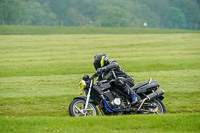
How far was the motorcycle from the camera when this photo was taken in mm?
11461

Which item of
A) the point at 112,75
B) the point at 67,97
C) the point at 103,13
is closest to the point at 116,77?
the point at 112,75

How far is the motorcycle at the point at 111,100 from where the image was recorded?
451 inches

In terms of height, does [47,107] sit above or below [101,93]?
below

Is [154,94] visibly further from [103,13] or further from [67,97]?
[103,13]

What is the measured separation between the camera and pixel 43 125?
10406 mm

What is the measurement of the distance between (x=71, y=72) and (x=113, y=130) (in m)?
16.0

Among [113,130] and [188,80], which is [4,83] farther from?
[113,130]

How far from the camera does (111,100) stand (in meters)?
11.8

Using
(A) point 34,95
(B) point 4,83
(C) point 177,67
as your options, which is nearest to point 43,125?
(A) point 34,95

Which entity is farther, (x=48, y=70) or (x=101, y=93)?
(x=48, y=70)

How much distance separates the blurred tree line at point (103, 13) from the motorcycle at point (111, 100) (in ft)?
361

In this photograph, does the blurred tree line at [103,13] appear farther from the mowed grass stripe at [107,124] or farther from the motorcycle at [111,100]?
the mowed grass stripe at [107,124]

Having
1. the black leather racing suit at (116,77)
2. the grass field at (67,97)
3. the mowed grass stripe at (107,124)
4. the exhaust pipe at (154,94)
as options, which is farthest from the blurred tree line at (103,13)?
the mowed grass stripe at (107,124)

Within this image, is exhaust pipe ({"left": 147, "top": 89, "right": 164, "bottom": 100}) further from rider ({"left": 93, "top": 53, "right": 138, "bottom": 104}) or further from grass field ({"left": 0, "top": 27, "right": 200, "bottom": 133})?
grass field ({"left": 0, "top": 27, "right": 200, "bottom": 133})
